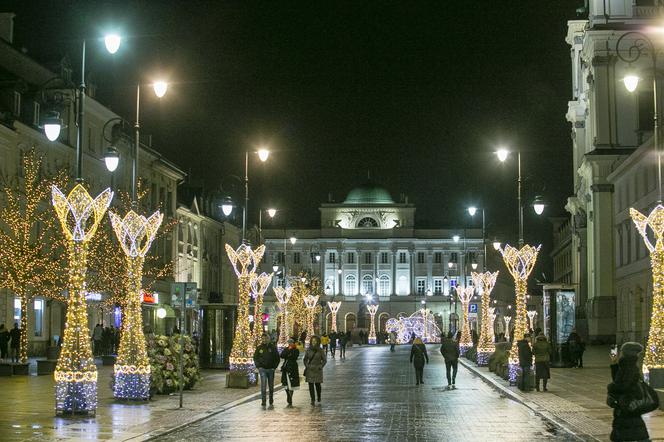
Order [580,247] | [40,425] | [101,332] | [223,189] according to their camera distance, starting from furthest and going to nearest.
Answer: [580,247] → [101,332] → [223,189] → [40,425]

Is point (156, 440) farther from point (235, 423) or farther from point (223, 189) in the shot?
point (223, 189)

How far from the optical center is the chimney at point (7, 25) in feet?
190

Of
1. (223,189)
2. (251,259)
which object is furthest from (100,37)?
(251,259)

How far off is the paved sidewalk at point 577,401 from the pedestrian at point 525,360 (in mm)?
299

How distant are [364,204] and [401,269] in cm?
1105

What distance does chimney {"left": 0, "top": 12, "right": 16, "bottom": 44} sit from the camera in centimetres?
5786

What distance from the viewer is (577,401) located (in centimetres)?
2770

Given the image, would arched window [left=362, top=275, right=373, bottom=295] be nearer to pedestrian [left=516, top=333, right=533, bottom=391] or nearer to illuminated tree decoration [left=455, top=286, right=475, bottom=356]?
illuminated tree decoration [left=455, top=286, right=475, bottom=356]

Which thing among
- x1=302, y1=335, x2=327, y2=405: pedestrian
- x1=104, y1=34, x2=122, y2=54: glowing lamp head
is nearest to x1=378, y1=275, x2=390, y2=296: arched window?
x1=302, y1=335, x2=327, y2=405: pedestrian

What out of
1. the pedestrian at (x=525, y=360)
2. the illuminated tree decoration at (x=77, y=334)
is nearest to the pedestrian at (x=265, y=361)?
the illuminated tree decoration at (x=77, y=334)

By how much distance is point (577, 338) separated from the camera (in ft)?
154

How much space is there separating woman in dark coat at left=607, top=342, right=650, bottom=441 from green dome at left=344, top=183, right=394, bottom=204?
154 metres

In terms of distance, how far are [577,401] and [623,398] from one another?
17301 mm

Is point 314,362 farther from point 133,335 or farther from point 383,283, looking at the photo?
point 383,283
